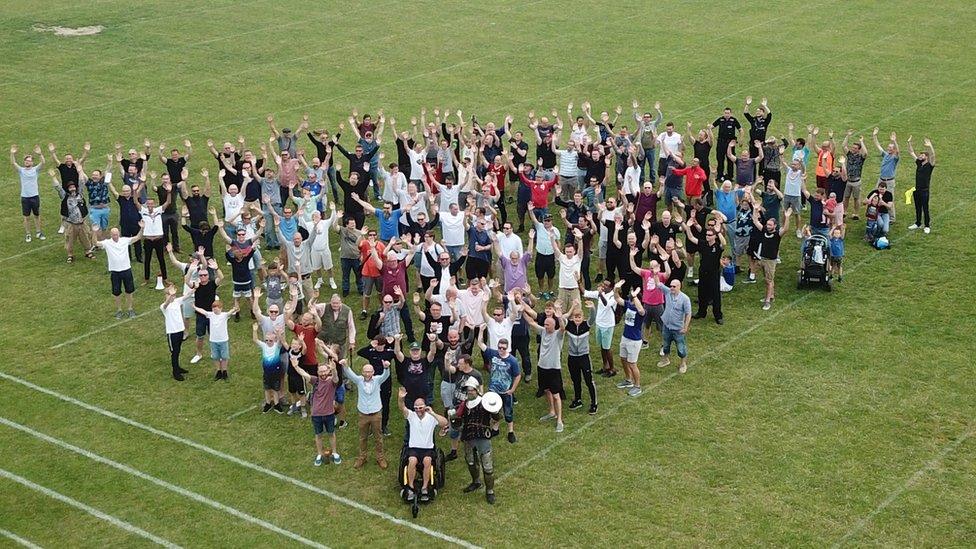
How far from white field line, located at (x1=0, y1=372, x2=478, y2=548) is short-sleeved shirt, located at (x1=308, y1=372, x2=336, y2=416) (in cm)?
104

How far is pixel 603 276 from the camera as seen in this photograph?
78.7ft

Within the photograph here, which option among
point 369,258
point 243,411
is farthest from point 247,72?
point 243,411

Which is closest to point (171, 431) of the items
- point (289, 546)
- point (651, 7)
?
point (289, 546)

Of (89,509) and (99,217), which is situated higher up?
(99,217)

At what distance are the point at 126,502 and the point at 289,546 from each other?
2684mm

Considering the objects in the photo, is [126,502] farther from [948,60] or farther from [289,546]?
[948,60]

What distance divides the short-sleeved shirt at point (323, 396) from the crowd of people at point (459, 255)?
0.02 m

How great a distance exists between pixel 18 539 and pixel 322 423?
14.1 feet

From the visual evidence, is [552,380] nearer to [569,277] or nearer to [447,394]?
[447,394]

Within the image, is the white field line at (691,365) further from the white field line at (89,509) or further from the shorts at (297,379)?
the white field line at (89,509)

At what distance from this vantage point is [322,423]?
1755cm

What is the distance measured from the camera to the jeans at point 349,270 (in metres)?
23.0

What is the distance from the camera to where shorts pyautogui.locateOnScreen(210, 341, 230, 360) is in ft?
65.8

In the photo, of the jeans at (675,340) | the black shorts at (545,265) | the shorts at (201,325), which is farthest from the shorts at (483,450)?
the black shorts at (545,265)
